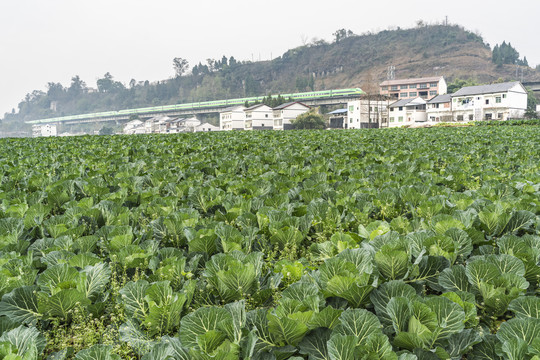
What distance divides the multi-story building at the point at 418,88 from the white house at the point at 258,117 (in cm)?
3271

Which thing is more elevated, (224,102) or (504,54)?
(504,54)

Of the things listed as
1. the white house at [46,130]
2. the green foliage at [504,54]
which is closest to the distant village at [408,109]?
the green foliage at [504,54]

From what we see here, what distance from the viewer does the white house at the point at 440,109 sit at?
7556 centimetres

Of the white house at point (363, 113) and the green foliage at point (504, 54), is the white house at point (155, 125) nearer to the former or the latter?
the white house at point (363, 113)

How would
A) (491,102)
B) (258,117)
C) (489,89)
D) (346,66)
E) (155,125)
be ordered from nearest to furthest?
(491,102) < (489,89) < (258,117) < (155,125) < (346,66)

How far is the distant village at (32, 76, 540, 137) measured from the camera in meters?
71.3

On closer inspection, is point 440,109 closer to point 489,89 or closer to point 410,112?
point 410,112

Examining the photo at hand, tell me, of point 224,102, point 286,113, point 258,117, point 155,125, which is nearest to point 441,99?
point 286,113

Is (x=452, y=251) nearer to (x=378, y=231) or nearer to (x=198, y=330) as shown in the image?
(x=378, y=231)

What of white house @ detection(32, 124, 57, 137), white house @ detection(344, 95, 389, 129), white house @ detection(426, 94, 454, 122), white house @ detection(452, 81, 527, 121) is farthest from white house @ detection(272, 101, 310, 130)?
white house @ detection(32, 124, 57, 137)

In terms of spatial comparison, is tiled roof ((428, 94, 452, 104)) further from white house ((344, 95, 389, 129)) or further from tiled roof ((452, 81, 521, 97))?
white house ((344, 95, 389, 129))

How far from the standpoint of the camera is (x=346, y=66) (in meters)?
166

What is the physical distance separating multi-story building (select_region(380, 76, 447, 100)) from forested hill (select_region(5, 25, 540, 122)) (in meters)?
34.6

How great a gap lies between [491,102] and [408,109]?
15693 millimetres
